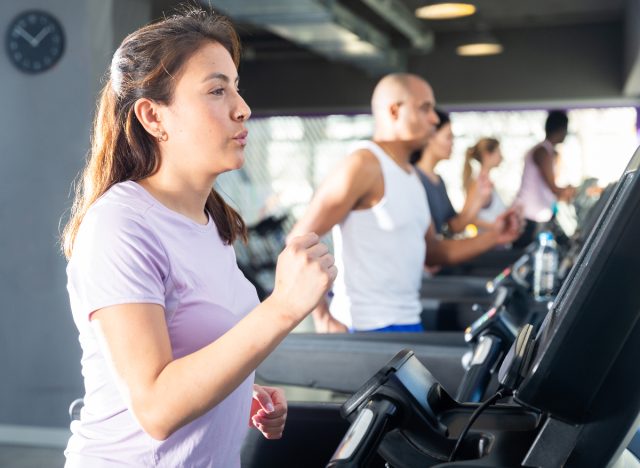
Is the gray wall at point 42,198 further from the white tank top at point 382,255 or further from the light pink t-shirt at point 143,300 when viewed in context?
the light pink t-shirt at point 143,300

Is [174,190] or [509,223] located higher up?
[174,190]

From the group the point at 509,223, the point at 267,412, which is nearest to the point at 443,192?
the point at 509,223

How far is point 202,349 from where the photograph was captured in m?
1.04

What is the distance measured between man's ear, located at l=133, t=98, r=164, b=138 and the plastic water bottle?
209cm

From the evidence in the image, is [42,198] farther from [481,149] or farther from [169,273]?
[481,149]

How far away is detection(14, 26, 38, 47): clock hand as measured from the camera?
13.2 ft

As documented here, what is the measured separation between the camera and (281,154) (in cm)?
1298

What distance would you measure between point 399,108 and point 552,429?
219cm

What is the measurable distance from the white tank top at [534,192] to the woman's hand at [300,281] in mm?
5188

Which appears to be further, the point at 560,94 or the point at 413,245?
the point at 560,94

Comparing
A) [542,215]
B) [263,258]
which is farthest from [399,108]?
[263,258]

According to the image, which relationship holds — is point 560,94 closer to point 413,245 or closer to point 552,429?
point 413,245

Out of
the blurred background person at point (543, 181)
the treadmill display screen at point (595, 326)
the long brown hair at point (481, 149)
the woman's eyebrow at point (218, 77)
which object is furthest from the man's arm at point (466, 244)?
the long brown hair at point (481, 149)

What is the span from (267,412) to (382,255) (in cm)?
137
